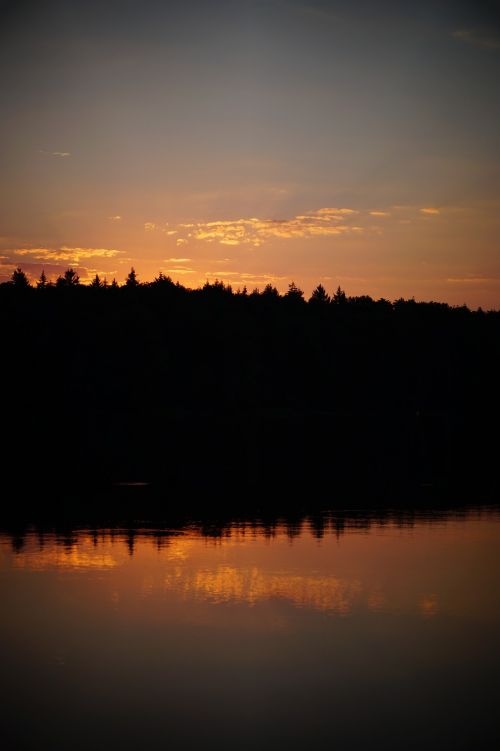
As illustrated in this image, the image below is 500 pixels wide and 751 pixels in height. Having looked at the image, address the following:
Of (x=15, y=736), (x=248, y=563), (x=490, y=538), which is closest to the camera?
(x=15, y=736)

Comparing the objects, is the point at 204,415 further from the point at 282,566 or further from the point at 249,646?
the point at 249,646

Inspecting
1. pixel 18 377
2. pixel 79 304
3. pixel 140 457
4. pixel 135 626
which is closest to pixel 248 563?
pixel 135 626

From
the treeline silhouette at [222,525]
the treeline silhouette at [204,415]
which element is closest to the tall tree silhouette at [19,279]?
the treeline silhouette at [204,415]

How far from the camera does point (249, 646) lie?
2061 cm

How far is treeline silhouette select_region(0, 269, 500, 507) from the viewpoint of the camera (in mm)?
61094

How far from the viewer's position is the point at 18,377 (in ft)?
440

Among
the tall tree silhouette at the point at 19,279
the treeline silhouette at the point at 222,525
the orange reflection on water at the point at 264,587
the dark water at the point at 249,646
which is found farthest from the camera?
the tall tree silhouette at the point at 19,279

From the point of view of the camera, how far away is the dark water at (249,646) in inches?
643

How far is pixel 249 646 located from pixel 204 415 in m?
124

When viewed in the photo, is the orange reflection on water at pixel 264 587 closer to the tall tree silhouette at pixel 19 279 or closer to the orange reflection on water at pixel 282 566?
the orange reflection on water at pixel 282 566

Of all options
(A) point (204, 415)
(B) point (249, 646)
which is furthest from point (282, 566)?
→ (A) point (204, 415)

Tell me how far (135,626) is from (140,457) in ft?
179

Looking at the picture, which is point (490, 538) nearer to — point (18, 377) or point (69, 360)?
point (18, 377)

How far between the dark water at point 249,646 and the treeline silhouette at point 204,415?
19181 mm
